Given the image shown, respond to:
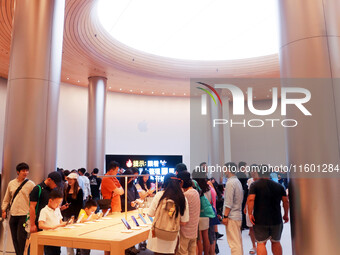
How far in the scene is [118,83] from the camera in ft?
49.1

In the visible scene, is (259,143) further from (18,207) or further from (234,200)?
(18,207)

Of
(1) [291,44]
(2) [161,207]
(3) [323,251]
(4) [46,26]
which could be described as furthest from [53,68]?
(3) [323,251]

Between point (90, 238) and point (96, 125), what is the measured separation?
33.2 feet

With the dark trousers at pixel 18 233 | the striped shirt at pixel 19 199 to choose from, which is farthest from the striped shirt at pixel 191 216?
the striped shirt at pixel 19 199

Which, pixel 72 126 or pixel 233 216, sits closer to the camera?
pixel 233 216

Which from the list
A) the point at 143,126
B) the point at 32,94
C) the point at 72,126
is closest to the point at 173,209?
the point at 32,94

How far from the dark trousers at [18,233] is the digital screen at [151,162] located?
11485mm

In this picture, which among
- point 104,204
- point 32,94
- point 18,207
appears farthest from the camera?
point 32,94

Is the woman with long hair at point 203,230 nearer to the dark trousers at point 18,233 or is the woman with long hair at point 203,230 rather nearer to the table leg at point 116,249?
the table leg at point 116,249

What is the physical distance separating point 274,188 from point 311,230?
922 millimetres

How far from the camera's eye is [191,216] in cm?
411

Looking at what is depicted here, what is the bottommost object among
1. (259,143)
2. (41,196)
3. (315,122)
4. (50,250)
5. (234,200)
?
(50,250)

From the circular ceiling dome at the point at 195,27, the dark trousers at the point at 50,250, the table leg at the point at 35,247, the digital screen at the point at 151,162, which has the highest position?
the circular ceiling dome at the point at 195,27

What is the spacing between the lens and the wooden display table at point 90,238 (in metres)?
3.44
